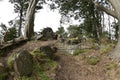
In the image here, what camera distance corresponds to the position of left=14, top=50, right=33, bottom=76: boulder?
32.0 ft

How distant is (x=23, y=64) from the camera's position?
32.1ft

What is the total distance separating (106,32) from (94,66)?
15.2 metres

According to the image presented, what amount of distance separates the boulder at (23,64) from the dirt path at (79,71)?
1133mm

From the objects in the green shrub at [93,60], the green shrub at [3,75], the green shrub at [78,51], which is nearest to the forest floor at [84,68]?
the green shrub at [93,60]

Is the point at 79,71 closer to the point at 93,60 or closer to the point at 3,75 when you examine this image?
the point at 93,60

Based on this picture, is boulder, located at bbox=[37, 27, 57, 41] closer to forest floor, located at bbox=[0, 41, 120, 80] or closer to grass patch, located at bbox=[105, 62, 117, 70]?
forest floor, located at bbox=[0, 41, 120, 80]

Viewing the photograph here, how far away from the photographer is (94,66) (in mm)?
11781

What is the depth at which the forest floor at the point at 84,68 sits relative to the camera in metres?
10.6

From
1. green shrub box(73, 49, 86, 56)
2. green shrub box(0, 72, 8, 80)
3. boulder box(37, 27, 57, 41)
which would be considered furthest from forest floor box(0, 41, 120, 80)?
boulder box(37, 27, 57, 41)

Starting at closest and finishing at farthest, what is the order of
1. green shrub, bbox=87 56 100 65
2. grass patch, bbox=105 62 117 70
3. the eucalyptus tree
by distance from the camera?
grass patch, bbox=105 62 117 70 < green shrub, bbox=87 56 100 65 < the eucalyptus tree

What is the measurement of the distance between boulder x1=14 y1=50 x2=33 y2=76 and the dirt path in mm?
1133

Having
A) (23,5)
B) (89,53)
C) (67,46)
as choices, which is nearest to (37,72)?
(89,53)

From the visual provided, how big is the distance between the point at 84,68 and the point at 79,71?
439 mm

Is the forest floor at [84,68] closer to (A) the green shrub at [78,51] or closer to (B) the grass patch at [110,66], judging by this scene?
(B) the grass patch at [110,66]
